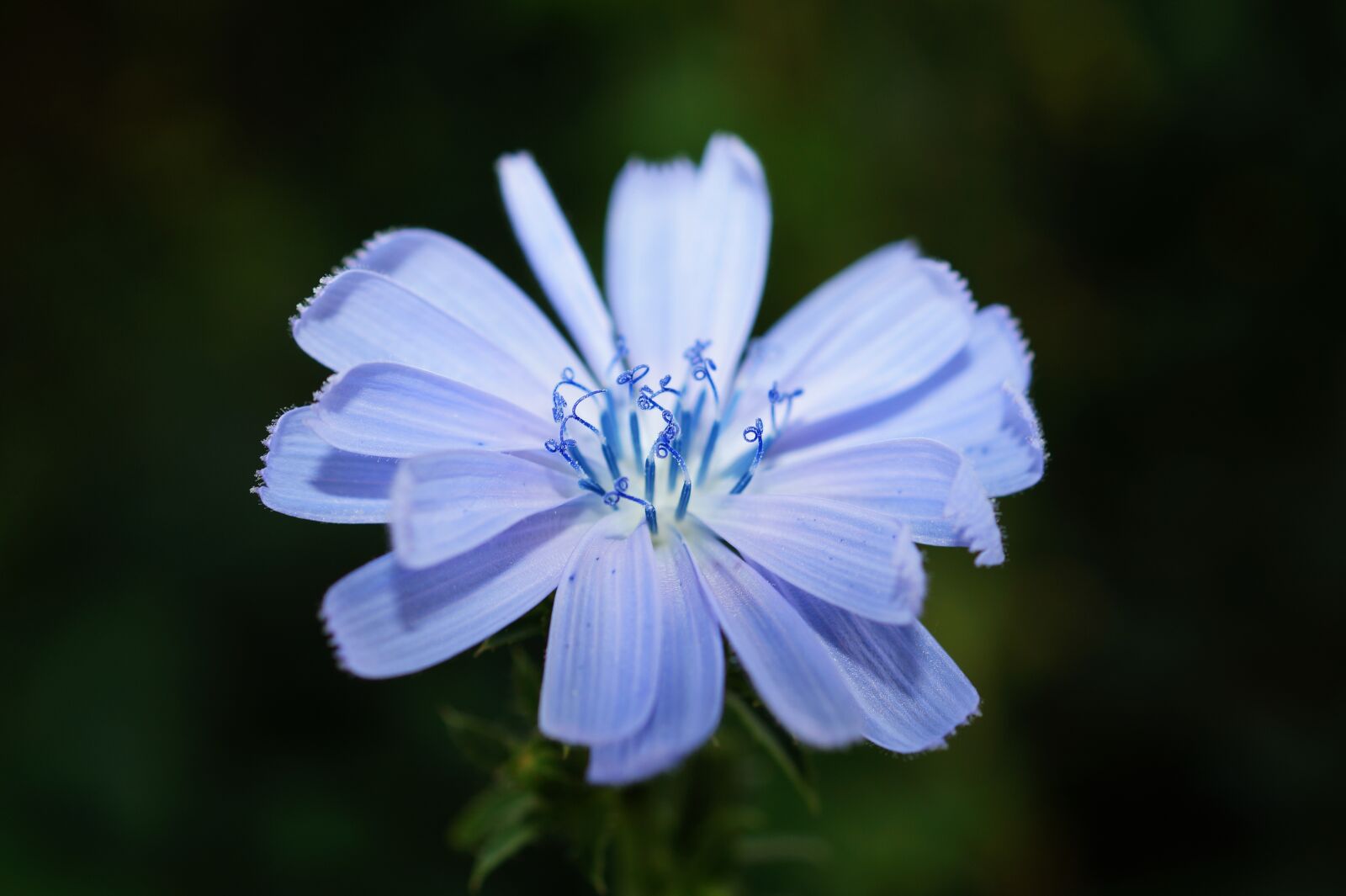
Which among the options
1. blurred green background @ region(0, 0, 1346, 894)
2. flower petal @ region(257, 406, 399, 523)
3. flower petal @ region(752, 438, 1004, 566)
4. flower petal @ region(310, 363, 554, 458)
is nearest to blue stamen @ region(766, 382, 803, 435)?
flower petal @ region(752, 438, 1004, 566)

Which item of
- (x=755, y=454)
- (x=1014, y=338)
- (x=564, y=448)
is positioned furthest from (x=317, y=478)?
(x=1014, y=338)

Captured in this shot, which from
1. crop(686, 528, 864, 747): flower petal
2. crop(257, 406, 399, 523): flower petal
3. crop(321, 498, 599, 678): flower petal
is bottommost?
crop(686, 528, 864, 747): flower petal

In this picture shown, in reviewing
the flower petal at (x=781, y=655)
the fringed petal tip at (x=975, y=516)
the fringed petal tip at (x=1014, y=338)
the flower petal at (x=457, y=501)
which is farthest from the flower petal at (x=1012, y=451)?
the flower petal at (x=457, y=501)

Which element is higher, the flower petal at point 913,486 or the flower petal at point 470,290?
the flower petal at point 470,290

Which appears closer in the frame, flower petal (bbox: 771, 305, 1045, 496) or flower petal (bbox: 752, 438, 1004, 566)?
flower petal (bbox: 752, 438, 1004, 566)

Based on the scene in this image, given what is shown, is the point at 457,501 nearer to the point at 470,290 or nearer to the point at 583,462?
the point at 583,462

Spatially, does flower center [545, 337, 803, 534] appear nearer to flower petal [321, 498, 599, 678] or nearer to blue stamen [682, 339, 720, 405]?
blue stamen [682, 339, 720, 405]

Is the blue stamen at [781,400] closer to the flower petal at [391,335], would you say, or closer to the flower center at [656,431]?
the flower center at [656,431]
